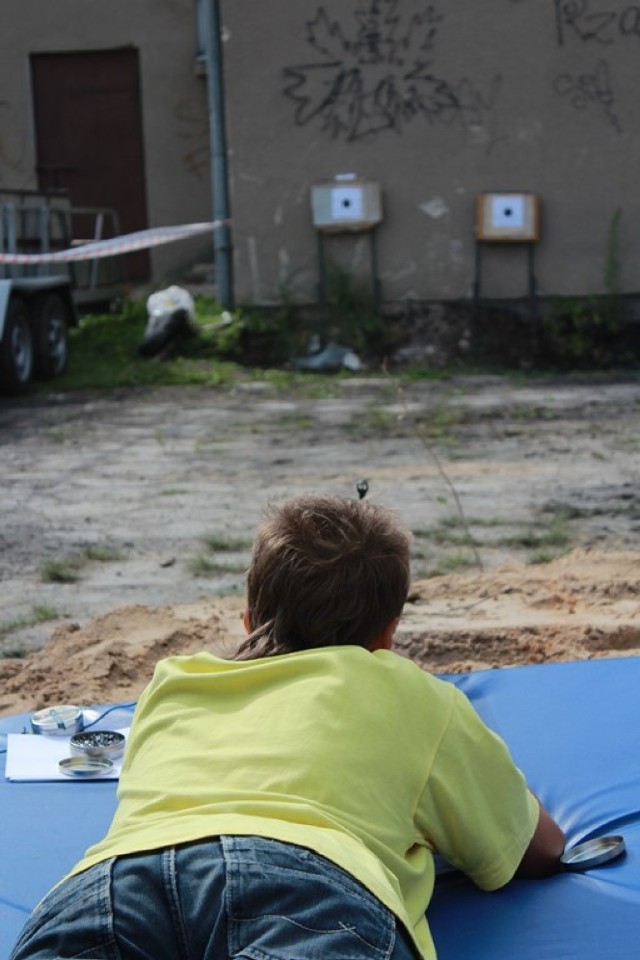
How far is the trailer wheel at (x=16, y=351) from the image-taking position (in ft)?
33.9

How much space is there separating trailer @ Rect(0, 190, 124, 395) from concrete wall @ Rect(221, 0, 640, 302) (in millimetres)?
1750

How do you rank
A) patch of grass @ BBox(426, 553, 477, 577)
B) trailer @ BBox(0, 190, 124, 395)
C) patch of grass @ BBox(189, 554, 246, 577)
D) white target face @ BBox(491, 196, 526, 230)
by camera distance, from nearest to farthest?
patch of grass @ BBox(426, 553, 477, 577) < patch of grass @ BBox(189, 554, 246, 577) < trailer @ BBox(0, 190, 124, 395) < white target face @ BBox(491, 196, 526, 230)

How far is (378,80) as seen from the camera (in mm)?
12102

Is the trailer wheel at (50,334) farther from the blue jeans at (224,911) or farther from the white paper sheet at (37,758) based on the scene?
the blue jeans at (224,911)

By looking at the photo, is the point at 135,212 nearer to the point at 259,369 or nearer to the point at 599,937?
the point at 259,369

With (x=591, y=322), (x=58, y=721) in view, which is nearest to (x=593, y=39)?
(x=591, y=322)

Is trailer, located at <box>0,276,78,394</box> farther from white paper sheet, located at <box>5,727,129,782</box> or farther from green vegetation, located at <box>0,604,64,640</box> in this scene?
white paper sheet, located at <box>5,727,129,782</box>

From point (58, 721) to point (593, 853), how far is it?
5.10ft

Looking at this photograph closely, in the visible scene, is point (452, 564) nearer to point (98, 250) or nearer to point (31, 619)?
point (31, 619)

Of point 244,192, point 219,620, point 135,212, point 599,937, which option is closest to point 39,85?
point 135,212

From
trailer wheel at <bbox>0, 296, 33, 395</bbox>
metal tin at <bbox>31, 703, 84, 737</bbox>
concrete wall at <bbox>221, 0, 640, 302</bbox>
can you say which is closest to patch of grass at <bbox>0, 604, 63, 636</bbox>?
metal tin at <bbox>31, 703, 84, 737</bbox>

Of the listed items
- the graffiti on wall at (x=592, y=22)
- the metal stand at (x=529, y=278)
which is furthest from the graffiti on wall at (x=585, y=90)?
the metal stand at (x=529, y=278)

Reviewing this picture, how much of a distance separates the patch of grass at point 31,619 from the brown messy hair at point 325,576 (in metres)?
2.89

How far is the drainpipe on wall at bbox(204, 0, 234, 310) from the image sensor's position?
12195 millimetres
